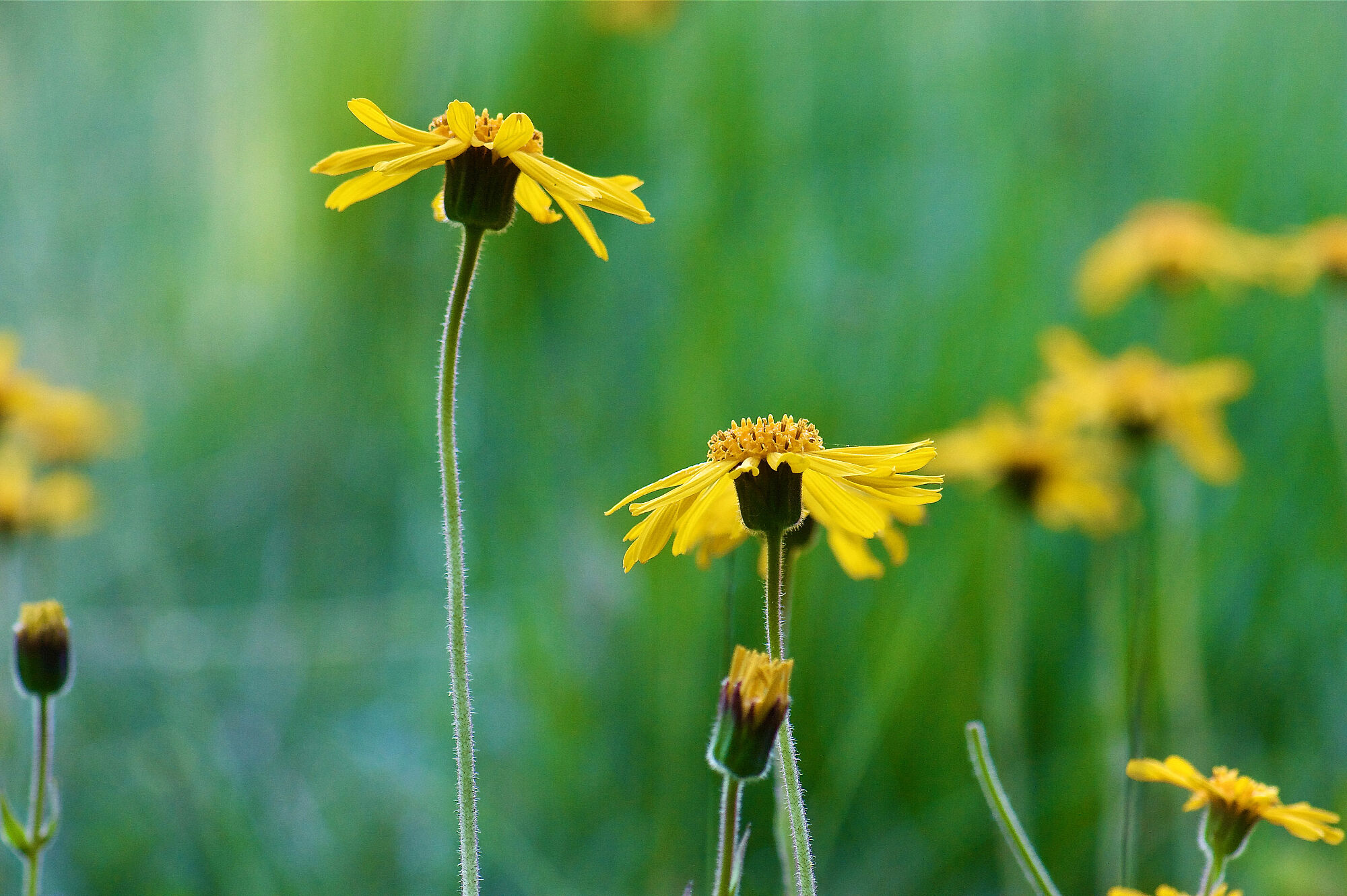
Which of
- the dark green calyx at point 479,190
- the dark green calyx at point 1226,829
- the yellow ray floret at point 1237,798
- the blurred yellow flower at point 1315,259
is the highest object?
the blurred yellow flower at point 1315,259

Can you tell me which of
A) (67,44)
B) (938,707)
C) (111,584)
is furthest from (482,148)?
(67,44)

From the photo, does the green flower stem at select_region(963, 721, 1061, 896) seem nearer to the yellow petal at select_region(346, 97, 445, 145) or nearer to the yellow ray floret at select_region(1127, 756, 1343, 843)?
the yellow ray floret at select_region(1127, 756, 1343, 843)

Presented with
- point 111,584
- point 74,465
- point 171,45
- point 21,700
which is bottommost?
point 21,700

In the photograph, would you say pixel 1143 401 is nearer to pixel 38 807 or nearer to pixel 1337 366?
pixel 1337 366

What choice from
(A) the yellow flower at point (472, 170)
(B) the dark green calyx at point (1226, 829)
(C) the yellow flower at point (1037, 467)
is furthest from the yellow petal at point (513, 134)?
(C) the yellow flower at point (1037, 467)

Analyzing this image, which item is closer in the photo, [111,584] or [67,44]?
[111,584]

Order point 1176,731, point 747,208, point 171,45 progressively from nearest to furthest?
point 1176,731 → point 747,208 → point 171,45

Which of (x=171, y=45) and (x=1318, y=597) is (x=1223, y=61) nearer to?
(x=1318, y=597)

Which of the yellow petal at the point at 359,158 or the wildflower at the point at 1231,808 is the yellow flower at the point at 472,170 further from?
the wildflower at the point at 1231,808
